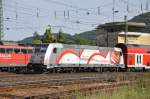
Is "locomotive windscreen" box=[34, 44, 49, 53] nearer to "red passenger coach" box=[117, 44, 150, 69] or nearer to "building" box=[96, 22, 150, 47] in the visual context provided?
"red passenger coach" box=[117, 44, 150, 69]

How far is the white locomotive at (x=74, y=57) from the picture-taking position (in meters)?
39.8

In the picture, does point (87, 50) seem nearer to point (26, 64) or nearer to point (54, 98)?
point (26, 64)

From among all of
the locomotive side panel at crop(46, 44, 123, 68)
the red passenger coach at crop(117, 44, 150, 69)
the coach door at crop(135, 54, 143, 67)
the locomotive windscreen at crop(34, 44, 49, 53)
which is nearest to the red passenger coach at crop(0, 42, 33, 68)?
the locomotive windscreen at crop(34, 44, 49, 53)

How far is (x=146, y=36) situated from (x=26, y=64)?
91.8 m

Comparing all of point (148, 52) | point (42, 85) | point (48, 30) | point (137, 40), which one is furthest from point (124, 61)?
point (137, 40)

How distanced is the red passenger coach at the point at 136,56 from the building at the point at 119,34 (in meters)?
56.7

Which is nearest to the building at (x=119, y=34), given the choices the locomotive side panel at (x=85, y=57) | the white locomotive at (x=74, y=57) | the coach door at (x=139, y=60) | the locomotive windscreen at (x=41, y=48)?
the coach door at (x=139, y=60)

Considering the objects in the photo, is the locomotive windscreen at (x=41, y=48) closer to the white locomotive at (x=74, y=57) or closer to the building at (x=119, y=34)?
the white locomotive at (x=74, y=57)

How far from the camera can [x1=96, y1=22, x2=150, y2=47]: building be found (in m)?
114

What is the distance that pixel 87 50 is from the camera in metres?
45.7

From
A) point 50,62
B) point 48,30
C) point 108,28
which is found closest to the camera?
point 50,62

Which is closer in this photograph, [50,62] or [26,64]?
[50,62]

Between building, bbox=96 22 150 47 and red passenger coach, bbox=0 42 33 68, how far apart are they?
6657 cm

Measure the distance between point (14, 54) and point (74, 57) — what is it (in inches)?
254
